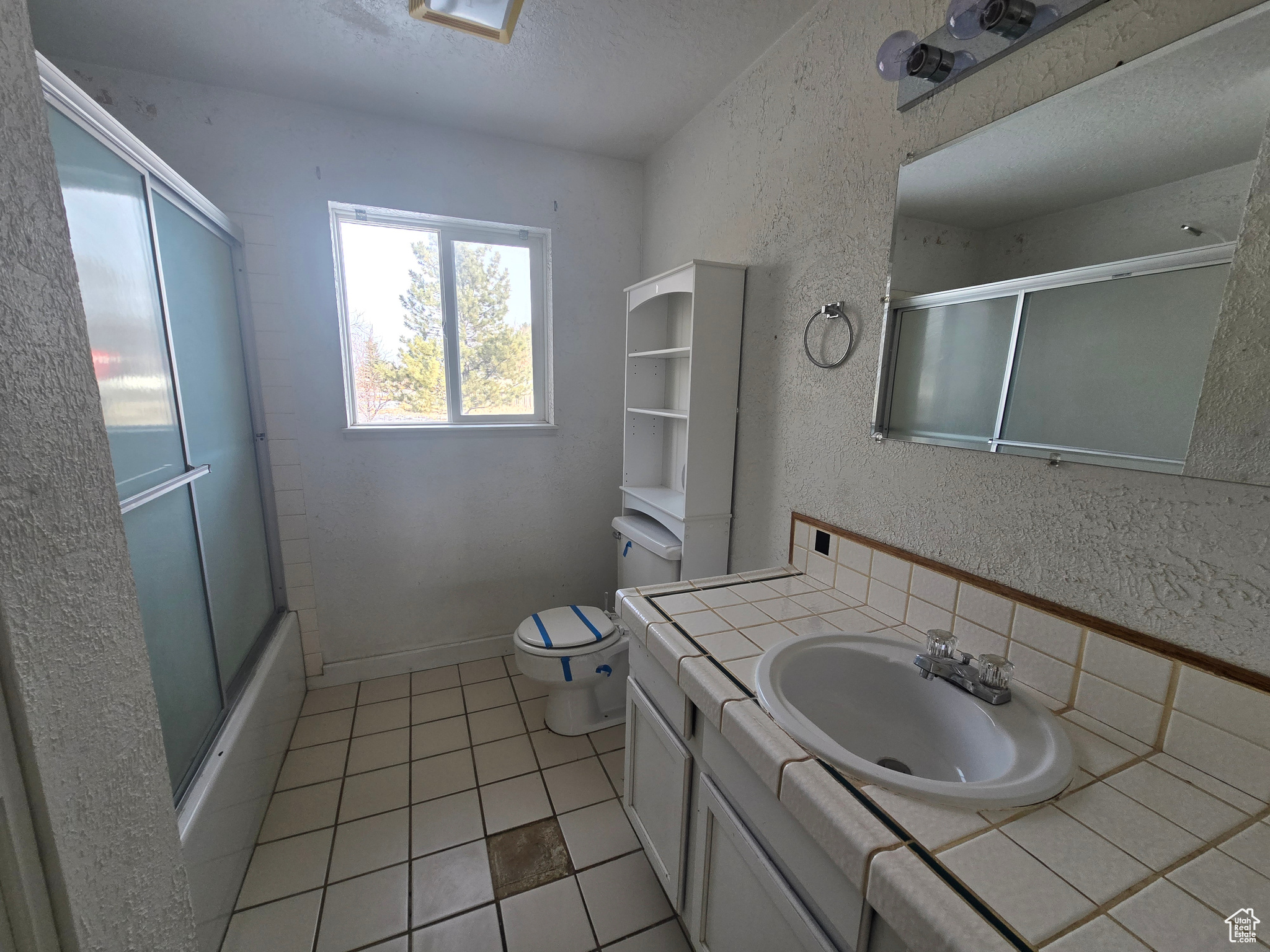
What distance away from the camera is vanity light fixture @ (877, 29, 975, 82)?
0.98 m

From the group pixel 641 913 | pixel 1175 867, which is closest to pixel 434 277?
pixel 641 913

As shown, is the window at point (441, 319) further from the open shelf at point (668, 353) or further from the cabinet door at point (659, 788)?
the cabinet door at point (659, 788)

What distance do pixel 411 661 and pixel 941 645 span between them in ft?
7.30

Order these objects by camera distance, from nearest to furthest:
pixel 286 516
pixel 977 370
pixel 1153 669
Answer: pixel 1153 669
pixel 977 370
pixel 286 516

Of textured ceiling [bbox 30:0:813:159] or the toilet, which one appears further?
the toilet

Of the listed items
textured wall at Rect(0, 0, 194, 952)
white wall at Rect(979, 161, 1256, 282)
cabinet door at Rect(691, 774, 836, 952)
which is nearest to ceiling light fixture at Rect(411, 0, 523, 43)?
textured wall at Rect(0, 0, 194, 952)

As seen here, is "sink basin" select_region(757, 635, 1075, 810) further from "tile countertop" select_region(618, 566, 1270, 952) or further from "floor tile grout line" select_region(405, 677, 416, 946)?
"floor tile grout line" select_region(405, 677, 416, 946)

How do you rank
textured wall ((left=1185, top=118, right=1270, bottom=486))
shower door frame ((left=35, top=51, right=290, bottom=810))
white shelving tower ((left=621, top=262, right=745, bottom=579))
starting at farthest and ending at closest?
white shelving tower ((left=621, top=262, right=745, bottom=579)), shower door frame ((left=35, top=51, right=290, bottom=810)), textured wall ((left=1185, top=118, right=1270, bottom=486))

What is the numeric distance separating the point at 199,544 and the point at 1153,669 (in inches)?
84.3

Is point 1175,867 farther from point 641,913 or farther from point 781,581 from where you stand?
point 641,913

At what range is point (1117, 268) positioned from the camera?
31.2 inches

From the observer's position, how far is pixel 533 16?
137 centimetres

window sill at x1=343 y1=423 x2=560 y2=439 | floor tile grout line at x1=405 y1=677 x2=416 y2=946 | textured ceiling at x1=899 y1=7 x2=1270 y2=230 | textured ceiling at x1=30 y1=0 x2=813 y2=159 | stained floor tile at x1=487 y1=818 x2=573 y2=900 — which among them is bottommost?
floor tile grout line at x1=405 y1=677 x2=416 y2=946

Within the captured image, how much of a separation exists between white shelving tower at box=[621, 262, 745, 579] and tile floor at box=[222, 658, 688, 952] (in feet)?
2.82
